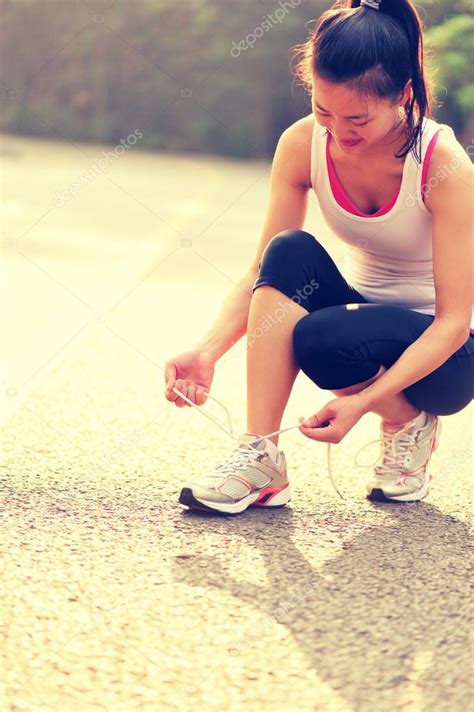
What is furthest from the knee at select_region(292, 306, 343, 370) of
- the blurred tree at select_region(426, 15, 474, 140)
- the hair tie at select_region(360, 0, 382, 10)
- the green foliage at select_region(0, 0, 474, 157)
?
the green foliage at select_region(0, 0, 474, 157)

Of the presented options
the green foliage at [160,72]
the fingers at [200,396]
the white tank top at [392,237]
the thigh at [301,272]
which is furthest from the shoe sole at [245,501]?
the green foliage at [160,72]

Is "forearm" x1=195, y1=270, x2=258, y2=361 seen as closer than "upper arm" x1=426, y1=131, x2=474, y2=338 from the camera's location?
No

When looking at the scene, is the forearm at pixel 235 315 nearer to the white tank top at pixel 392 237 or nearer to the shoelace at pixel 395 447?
the white tank top at pixel 392 237

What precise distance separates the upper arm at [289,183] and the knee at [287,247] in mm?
108

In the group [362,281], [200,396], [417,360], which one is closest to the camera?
[417,360]

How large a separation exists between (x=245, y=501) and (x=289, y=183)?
788mm

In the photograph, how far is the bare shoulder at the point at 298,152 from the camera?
2801mm

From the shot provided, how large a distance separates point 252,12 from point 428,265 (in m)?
12.8

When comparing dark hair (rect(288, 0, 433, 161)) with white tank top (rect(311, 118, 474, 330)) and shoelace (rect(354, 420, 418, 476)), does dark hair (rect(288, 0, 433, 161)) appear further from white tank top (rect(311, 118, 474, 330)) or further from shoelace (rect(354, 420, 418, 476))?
shoelace (rect(354, 420, 418, 476))

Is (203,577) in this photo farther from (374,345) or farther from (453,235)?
(453,235)

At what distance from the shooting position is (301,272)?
274 centimetres

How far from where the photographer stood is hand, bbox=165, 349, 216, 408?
269 cm

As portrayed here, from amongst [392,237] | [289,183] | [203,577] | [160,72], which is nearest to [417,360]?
[392,237]

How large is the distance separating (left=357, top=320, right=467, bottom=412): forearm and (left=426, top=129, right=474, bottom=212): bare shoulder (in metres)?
0.28
